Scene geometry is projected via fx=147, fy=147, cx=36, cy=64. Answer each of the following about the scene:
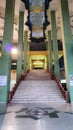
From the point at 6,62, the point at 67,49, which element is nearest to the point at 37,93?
the point at 6,62

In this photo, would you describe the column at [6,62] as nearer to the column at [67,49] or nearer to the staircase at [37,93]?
the staircase at [37,93]

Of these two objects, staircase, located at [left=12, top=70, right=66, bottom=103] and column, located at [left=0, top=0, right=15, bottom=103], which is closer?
column, located at [left=0, top=0, right=15, bottom=103]

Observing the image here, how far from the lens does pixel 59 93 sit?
30.6ft

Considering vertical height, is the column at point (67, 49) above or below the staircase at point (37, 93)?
above

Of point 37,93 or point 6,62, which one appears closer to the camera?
point 6,62

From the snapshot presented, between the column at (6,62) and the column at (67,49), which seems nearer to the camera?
the column at (6,62)

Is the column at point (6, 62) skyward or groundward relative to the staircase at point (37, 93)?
skyward

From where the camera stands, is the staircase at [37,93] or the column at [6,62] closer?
the column at [6,62]

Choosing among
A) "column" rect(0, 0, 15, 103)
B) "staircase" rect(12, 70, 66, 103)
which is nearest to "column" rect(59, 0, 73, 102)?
"staircase" rect(12, 70, 66, 103)

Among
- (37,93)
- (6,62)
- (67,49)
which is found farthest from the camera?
(37,93)

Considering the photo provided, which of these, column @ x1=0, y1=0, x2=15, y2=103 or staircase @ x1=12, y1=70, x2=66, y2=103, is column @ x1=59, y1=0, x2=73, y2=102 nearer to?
staircase @ x1=12, y1=70, x2=66, y2=103

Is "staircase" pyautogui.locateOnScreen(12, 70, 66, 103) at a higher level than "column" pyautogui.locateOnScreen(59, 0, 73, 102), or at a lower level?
lower

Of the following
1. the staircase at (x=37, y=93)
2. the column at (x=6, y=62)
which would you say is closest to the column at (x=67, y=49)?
the staircase at (x=37, y=93)

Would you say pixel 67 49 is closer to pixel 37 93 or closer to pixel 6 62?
pixel 37 93
